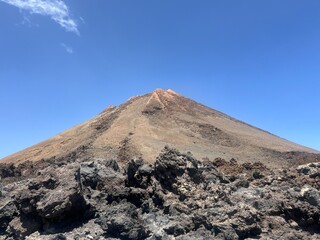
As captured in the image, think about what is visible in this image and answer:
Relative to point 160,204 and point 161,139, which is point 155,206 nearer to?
point 160,204

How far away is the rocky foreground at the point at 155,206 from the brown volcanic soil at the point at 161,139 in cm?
2770

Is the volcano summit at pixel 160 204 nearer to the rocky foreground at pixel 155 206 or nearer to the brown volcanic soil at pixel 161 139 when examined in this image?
the rocky foreground at pixel 155 206

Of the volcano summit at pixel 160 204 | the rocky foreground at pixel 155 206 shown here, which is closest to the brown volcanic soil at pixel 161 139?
the volcano summit at pixel 160 204

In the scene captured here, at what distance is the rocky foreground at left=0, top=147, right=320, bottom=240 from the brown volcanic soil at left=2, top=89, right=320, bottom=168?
90.9 ft

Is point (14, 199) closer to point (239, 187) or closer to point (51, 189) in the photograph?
point (51, 189)

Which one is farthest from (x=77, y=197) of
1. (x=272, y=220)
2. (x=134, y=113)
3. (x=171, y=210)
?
(x=134, y=113)

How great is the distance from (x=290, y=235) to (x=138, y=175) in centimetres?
552

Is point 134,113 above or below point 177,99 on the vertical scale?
below

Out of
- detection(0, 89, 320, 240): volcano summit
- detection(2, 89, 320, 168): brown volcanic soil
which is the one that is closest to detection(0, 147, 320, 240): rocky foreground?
detection(0, 89, 320, 240): volcano summit

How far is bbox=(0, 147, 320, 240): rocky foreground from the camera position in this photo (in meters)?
9.94

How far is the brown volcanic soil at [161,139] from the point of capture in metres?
45.6

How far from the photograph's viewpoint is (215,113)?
73438mm

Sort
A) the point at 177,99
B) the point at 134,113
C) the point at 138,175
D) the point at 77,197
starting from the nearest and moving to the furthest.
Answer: the point at 77,197 → the point at 138,175 → the point at 134,113 → the point at 177,99

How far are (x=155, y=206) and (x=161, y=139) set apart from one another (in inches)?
1509
